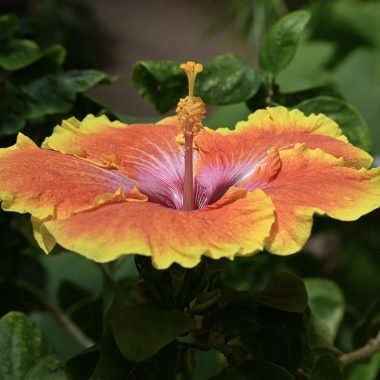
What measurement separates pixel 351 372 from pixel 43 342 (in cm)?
60

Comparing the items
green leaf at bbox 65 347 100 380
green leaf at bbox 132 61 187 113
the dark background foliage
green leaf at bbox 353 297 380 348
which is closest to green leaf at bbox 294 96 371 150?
the dark background foliage

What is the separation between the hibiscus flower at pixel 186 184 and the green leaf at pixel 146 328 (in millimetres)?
89

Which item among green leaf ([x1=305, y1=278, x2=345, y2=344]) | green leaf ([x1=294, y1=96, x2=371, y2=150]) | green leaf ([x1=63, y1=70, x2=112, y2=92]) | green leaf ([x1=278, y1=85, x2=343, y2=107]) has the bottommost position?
green leaf ([x1=305, y1=278, x2=345, y2=344])

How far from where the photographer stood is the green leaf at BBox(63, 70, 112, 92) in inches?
33.1

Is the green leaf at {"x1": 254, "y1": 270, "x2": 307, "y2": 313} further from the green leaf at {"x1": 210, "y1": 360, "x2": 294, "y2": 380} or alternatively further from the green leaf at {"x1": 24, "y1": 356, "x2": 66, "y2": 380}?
the green leaf at {"x1": 24, "y1": 356, "x2": 66, "y2": 380}

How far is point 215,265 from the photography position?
723 mm

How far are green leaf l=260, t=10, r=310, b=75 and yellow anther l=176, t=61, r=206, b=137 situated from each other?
183 millimetres

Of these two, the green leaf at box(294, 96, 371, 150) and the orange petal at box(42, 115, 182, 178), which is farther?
the green leaf at box(294, 96, 371, 150)

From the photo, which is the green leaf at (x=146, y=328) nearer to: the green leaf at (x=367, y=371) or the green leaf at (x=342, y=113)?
the green leaf at (x=342, y=113)

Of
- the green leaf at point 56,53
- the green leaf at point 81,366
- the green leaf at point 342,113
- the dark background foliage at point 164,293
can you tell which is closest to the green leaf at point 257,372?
the dark background foliage at point 164,293

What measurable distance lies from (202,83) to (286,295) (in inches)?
10.5

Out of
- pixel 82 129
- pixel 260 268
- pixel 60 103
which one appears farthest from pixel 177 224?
pixel 260 268

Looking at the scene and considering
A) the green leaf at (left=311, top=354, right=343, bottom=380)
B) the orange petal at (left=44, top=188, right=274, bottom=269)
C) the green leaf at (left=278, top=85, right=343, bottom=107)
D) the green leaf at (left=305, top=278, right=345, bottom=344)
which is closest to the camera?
the orange petal at (left=44, top=188, right=274, bottom=269)

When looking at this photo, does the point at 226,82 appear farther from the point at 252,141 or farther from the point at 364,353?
the point at 364,353
